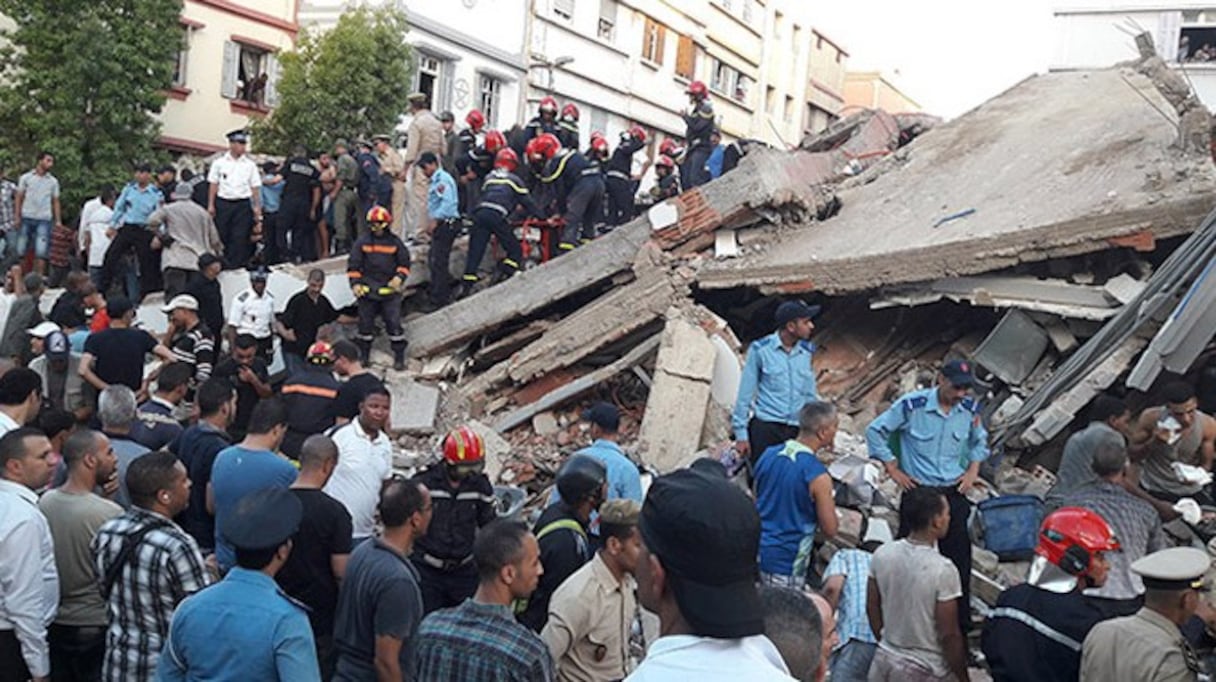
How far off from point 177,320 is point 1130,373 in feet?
26.3

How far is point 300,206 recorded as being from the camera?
12812 millimetres

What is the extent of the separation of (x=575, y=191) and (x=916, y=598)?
8214 millimetres

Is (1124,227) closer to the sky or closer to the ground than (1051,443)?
closer to the sky

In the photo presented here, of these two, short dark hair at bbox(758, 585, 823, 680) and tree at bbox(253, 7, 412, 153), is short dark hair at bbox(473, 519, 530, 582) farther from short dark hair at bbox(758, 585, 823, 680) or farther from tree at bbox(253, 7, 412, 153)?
tree at bbox(253, 7, 412, 153)

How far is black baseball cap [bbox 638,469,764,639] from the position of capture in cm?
198

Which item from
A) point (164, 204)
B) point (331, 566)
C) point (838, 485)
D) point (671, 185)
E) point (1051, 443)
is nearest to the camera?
point (331, 566)

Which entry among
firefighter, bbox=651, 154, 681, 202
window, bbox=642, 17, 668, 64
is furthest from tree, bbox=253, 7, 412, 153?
window, bbox=642, 17, 668, 64

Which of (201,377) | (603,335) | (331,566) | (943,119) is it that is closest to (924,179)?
(943,119)

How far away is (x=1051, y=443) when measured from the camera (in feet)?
28.0

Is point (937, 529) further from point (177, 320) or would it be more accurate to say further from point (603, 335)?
point (177, 320)

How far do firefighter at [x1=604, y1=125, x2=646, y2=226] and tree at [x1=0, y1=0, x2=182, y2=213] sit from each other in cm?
902

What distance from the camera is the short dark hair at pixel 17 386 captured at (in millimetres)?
5457

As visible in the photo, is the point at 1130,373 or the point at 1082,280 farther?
the point at 1082,280

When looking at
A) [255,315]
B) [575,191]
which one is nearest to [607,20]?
[575,191]
